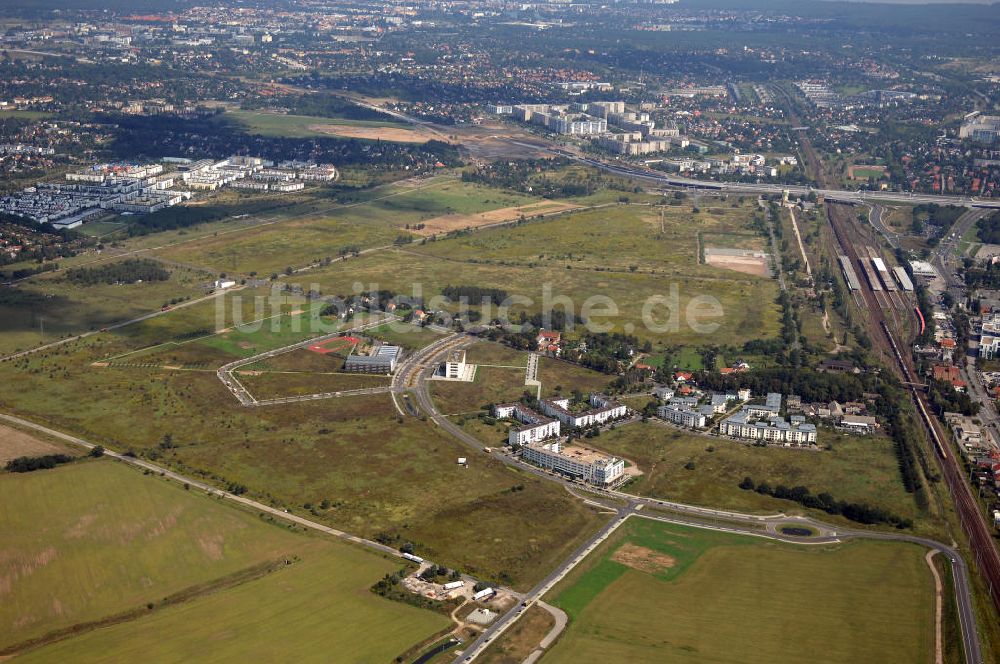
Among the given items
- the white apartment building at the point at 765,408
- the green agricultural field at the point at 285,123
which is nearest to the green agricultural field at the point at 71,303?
the white apartment building at the point at 765,408

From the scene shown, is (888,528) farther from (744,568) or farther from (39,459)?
(39,459)

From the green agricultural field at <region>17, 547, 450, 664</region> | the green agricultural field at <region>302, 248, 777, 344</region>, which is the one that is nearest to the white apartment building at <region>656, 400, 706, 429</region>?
the green agricultural field at <region>302, 248, 777, 344</region>

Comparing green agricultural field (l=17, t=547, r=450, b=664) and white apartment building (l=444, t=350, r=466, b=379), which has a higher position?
white apartment building (l=444, t=350, r=466, b=379)

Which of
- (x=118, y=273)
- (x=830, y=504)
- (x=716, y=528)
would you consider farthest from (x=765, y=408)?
(x=118, y=273)

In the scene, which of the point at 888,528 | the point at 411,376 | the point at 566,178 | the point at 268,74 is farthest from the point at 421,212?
the point at 268,74

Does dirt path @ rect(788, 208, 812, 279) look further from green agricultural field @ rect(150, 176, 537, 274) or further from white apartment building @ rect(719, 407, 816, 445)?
white apartment building @ rect(719, 407, 816, 445)

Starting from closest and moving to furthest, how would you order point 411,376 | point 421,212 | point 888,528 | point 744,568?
point 744,568
point 888,528
point 411,376
point 421,212

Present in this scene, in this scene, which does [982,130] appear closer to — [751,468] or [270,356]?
[751,468]
